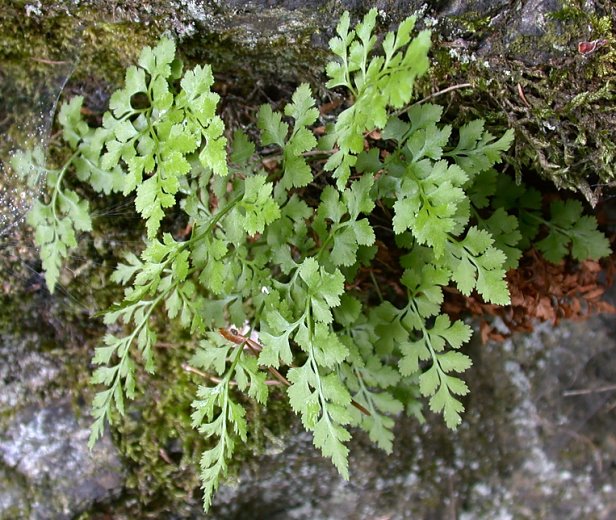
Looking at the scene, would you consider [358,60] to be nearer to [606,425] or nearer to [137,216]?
[137,216]

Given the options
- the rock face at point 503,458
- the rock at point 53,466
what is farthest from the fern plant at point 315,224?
the rock face at point 503,458

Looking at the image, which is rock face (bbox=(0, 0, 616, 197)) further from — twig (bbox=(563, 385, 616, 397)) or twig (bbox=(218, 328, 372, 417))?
twig (bbox=(563, 385, 616, 397))

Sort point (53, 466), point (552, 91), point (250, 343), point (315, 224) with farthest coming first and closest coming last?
point (53, 466) < point (250, 343) < point (315, 224) < point (552, 91)

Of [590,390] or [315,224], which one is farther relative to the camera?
[590,390]

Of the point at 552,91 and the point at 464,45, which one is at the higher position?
the point at 464,45

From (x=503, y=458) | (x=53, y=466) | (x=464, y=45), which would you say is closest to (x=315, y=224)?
(x=464, y=45)

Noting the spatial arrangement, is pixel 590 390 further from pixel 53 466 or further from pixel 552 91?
pixel 53 466

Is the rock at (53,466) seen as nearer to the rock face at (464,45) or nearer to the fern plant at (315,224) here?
the fern plant at (315,224)

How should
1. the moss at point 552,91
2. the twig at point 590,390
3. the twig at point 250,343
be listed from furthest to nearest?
the twig at point 590,390 → the twig at point 250,343 → the moss at point 552,91
